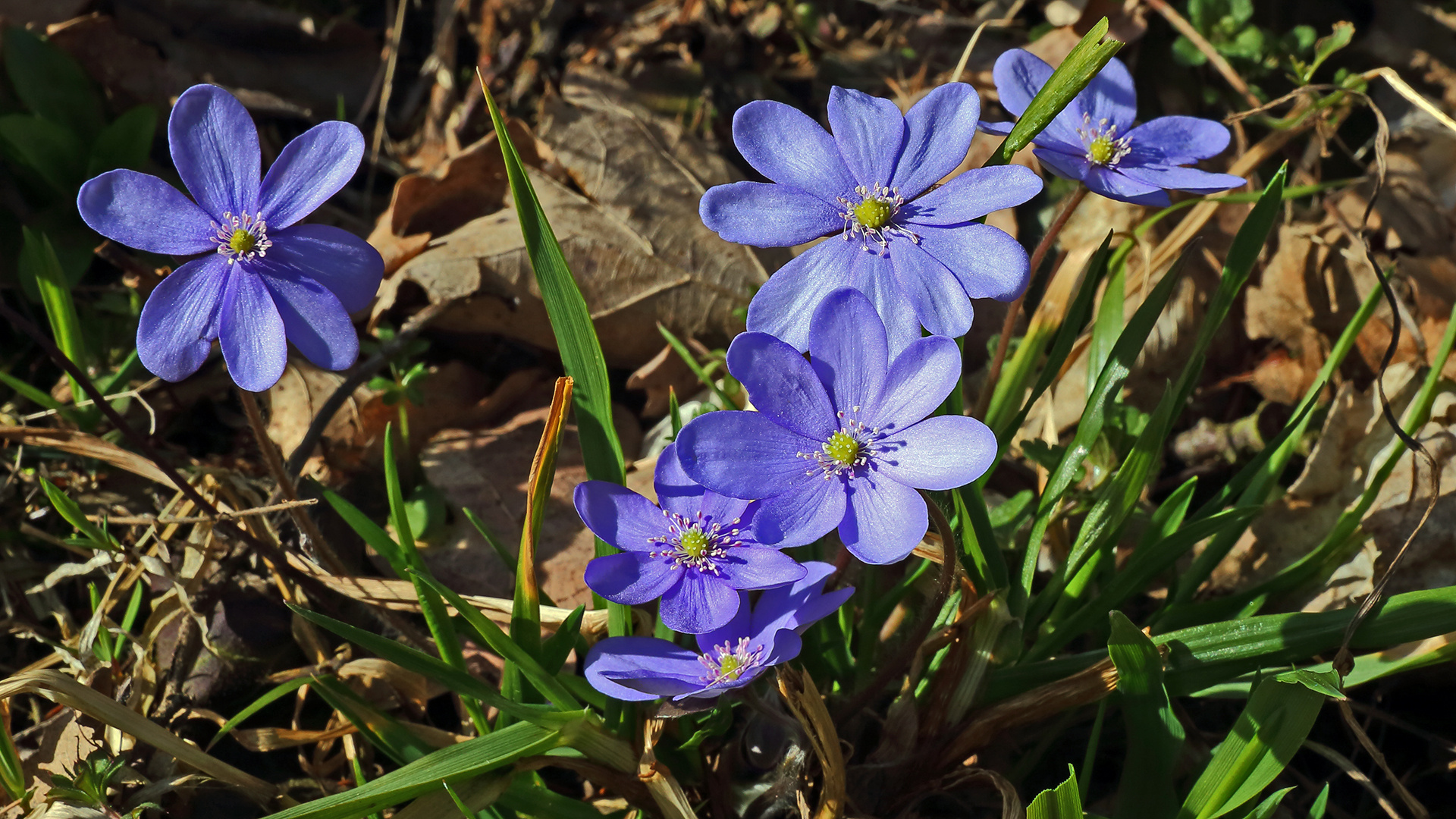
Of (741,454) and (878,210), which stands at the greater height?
(878,210)

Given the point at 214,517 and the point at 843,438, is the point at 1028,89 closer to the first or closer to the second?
the point at 843,438

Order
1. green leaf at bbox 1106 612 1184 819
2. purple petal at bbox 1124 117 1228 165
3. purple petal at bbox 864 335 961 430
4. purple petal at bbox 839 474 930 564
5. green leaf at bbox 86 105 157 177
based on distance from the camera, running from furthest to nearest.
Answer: green leaf at bbox 86 105 157 177, purple petal at bbox 1124 117 1228 165, green leaf at bbox 1106 612 1184 819, purple petal at bbox 864 335 961 430, purple petal at bbox 839 474 930 564

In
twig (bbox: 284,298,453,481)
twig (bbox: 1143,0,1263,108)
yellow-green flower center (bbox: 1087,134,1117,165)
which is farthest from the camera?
twig (bbox: 1143,0,1263,108)

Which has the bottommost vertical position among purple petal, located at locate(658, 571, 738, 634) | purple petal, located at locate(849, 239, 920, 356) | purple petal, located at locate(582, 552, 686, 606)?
purple petal, located at locate(658, 571, 738, 634)

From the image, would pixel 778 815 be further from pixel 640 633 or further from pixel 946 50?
pixel 946 50

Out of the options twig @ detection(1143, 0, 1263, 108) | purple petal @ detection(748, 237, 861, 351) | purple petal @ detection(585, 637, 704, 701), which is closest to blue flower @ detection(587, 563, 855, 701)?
purple petal @ detection(585, 637, 704, 701)

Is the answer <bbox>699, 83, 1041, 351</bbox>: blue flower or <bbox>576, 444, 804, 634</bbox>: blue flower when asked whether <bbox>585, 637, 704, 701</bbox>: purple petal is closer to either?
<bbox>576, 444, 804, 634</bbox>: blue flower

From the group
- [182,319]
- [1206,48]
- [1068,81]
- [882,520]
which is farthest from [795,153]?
[1206,48]
